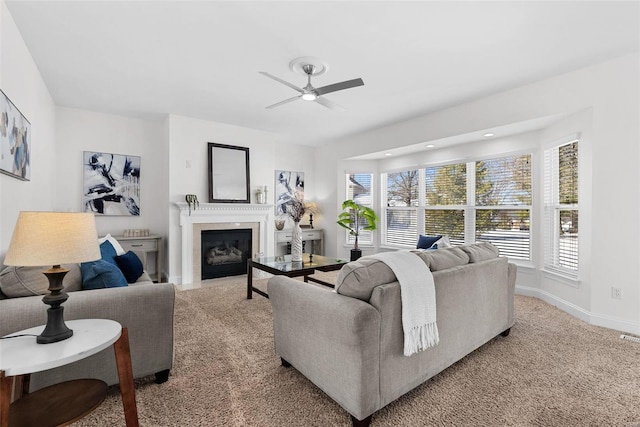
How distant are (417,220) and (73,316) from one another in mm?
5108

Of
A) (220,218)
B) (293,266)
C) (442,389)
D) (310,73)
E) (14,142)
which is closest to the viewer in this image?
(442,389)

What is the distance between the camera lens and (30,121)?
3.06 metres

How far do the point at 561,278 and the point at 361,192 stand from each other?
3718 mm

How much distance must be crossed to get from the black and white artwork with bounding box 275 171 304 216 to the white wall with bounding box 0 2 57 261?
358cm

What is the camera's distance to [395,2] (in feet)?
7.21

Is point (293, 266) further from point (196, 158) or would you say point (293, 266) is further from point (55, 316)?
point (196, 158)

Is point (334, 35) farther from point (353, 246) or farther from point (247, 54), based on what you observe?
point (353, 246)

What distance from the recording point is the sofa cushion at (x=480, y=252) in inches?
97.9

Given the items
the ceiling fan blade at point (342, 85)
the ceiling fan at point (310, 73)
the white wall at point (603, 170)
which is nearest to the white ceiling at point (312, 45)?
the ceiling fan at point (310, 73)

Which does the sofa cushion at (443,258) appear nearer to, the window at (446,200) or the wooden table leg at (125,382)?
the wooden table leg at (125,382)

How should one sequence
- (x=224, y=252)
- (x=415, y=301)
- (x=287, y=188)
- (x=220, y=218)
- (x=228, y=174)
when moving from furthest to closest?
(x=287, y=188)
(x=224, y=252)
(x=228, y=174)
(x=220, y=218)
(x=415, y=301)

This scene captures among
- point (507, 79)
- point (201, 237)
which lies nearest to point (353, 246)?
point (201, 237)

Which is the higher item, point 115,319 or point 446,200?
point 446,200

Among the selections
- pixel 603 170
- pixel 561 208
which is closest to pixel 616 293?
pixel 561 208
